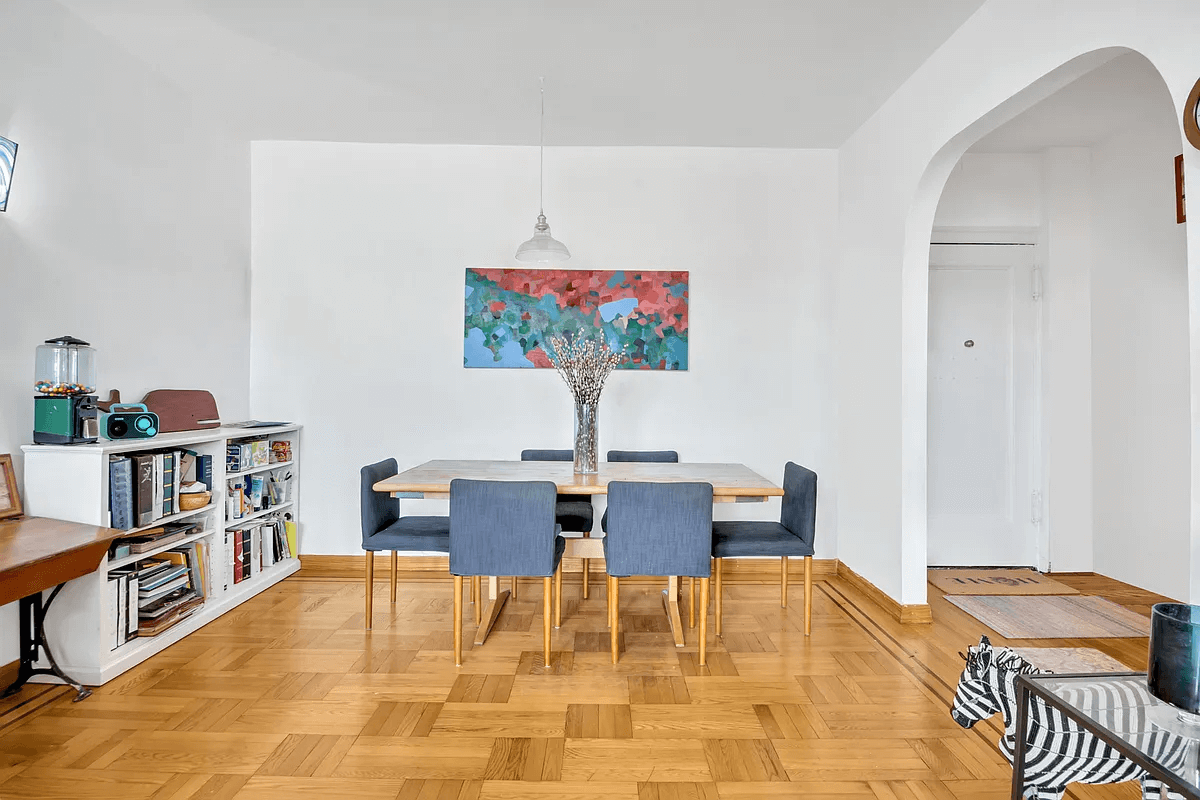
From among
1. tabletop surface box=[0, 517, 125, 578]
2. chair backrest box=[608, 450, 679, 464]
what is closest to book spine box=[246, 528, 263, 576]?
tabletop surface box=[0, 517, 125, 578]

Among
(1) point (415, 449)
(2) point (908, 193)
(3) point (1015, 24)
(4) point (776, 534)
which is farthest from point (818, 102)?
(1) point (415, 449)

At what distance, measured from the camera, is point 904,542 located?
11.5 ft

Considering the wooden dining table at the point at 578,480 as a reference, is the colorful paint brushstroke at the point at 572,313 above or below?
above

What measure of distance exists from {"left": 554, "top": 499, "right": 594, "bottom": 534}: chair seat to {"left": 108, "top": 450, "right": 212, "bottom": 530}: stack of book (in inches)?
74.4

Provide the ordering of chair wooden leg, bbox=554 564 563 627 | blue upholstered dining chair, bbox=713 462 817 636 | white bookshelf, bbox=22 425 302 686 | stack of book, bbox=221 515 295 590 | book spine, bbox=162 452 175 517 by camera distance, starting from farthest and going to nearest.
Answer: stack of book, bbox=221 515 295 590
chair wooden leg, bbox=554 564 563 627
blue upholstered dining chair, bbox=713 462 817 636
book spine, bbox=162 452 175 517
white bookshelf, bbox=22 425 302 686

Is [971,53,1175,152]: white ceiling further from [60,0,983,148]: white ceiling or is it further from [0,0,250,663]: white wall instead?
[0,0,250,663]: white wall

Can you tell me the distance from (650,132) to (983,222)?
2.30m

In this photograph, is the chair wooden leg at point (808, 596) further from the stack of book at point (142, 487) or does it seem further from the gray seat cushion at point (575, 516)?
the stack of book at point (142, 487)

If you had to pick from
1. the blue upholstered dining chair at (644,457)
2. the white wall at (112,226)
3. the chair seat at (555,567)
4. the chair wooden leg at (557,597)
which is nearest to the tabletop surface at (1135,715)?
the chair seat at (555,567)

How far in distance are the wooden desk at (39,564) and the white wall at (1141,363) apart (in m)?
5.26

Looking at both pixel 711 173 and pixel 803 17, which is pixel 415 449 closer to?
pixel 711 173

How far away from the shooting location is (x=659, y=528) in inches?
115

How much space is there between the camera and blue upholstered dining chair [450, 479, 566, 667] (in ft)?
9.42

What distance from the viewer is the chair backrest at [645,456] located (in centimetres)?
417
